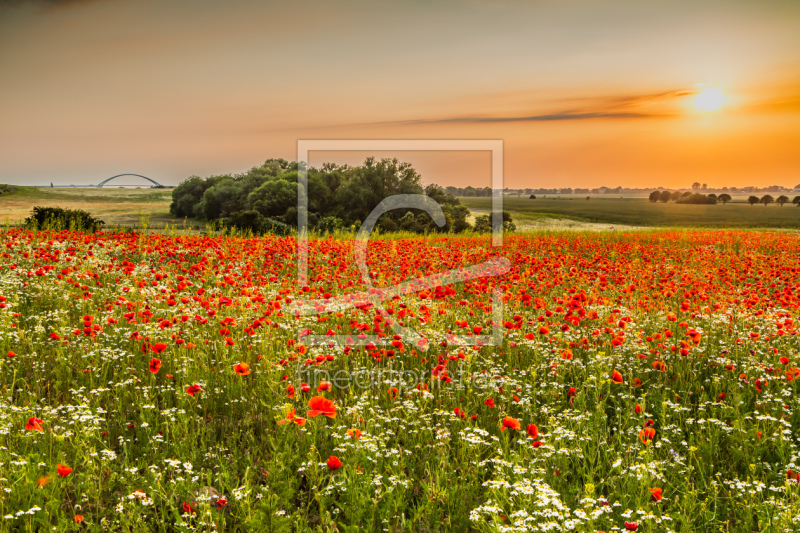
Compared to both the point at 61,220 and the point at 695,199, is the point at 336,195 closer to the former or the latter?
the point at 61,220

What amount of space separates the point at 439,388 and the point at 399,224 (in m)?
24.9

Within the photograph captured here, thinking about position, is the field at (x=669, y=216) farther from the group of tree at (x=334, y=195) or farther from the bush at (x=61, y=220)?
the bush at (x=61, y=220)

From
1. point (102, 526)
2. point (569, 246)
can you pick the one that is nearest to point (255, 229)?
point (569, 246)

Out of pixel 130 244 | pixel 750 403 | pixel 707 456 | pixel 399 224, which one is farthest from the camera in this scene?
pixel 399 224

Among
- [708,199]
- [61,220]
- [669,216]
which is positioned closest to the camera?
[61,220]

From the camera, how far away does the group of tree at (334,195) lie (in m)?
29.6

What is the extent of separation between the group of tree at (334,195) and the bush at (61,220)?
10.8m

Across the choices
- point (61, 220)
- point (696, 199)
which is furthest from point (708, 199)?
point (61, 220)

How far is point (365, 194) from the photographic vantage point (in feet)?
110

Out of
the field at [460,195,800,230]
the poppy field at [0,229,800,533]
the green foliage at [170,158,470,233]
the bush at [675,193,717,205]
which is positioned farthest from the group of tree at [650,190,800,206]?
the poppy field at [0,229,800,533]

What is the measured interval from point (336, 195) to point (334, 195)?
48 centimetres

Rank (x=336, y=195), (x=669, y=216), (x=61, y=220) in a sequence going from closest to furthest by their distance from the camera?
(x=61, y=220)
(x=336, y=195)
(x=669, y=216)

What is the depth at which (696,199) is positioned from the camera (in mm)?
93062

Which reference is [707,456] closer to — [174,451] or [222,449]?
[222,449]
